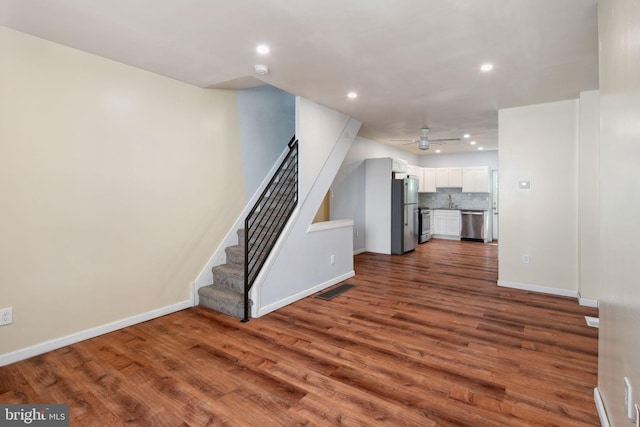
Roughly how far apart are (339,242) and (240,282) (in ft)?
5.78

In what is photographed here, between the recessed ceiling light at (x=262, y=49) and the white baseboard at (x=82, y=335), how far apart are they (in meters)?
2.81

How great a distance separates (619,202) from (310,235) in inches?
125

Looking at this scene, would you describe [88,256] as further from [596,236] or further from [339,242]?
[596,236]

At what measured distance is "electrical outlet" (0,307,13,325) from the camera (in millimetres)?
2434

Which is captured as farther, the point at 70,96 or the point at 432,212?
the point at 432,212

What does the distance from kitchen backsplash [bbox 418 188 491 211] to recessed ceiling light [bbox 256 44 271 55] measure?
8134 millimetres

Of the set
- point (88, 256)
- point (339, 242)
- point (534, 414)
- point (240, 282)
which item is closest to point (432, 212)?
point (339, 242)

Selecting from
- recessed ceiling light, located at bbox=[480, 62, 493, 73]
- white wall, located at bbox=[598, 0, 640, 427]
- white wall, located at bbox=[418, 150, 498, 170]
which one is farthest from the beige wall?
white wall, located at bbox=[418, 150, 498, 170]

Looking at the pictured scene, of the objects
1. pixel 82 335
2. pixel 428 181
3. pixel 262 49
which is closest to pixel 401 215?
pixel 428 181

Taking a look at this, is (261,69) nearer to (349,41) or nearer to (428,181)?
(349,41)

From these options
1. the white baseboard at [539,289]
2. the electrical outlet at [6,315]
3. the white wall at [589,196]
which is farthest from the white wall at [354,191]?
the electrical outlet at [6,315]

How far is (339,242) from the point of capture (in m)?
4.84

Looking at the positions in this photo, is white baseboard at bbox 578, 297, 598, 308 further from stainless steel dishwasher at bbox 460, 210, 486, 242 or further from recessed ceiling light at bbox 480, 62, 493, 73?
stainless steel dishwasher at bbox 460, 210, 486, 242

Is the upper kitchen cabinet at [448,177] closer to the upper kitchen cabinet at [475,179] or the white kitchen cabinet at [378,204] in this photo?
the upper kitchen cabinet at [475,179]
